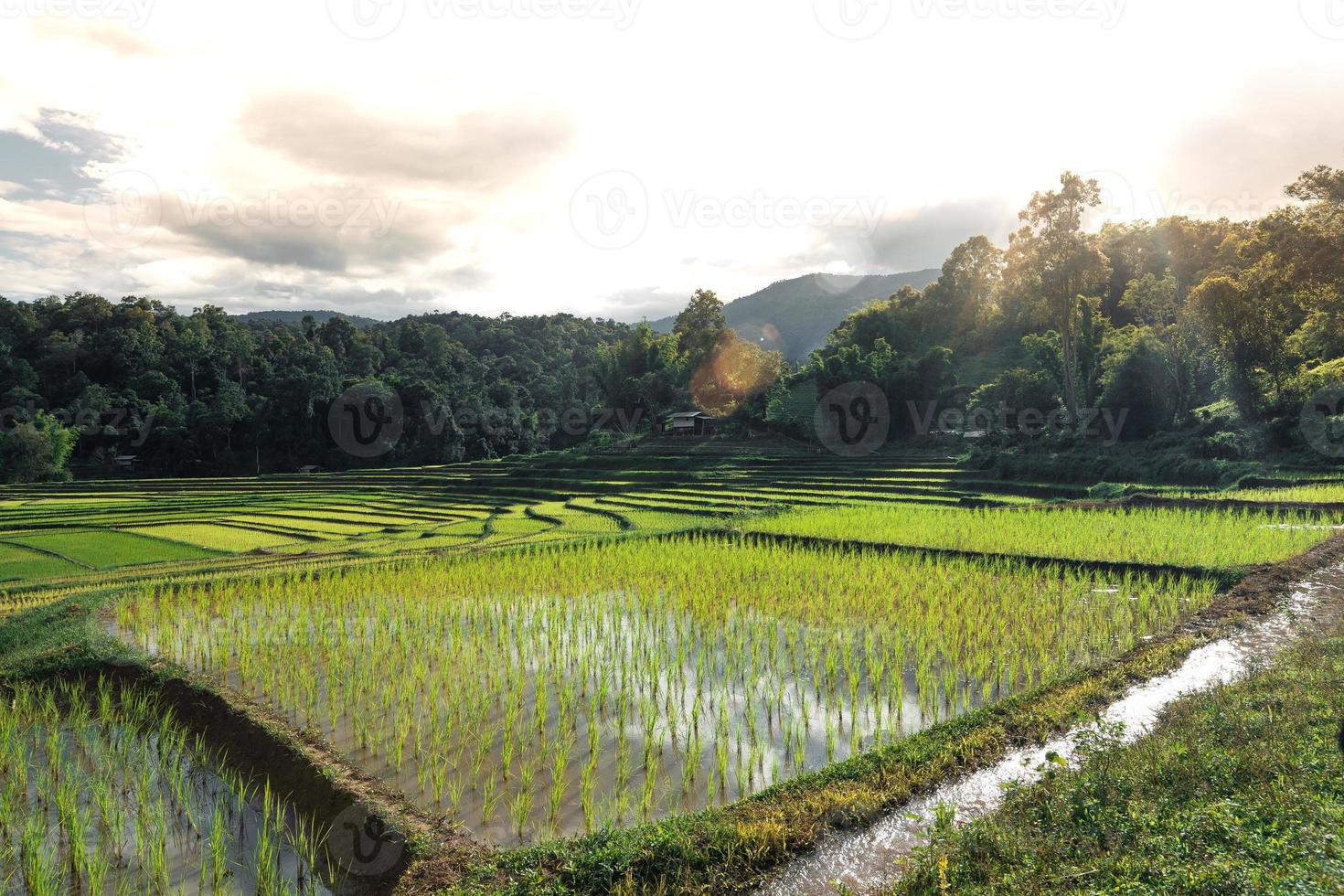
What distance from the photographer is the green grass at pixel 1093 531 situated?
435 inches

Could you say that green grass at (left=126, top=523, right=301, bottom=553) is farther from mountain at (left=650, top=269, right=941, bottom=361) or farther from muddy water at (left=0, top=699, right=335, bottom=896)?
mountain at (left=650, top=269, right=941, bottom=361)

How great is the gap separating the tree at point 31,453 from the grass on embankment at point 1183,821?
174 ft

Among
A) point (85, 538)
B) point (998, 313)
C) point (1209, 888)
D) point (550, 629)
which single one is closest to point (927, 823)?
point (1209, 888)

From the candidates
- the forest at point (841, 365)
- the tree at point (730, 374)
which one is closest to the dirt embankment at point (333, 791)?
the forest at point (841, 365)

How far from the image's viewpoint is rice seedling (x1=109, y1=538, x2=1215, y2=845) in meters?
5.24

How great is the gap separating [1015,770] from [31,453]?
53004 mm

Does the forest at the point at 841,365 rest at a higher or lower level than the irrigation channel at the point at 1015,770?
higher

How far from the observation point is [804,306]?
516 feet

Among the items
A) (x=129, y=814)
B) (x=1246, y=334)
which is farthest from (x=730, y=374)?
(x=129, y=814)

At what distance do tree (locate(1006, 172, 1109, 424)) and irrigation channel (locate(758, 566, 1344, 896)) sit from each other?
2066 centimetres

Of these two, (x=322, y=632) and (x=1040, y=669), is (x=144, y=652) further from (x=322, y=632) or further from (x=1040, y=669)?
(x=1040, y=669)

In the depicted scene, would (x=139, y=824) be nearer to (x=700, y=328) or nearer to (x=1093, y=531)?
(x=1093, y=531)

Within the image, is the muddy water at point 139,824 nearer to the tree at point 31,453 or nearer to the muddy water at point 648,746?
the muddy water at point 648,746

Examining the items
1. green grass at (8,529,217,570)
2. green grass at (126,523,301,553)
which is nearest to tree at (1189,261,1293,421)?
green grass at (126,523,301,553)
